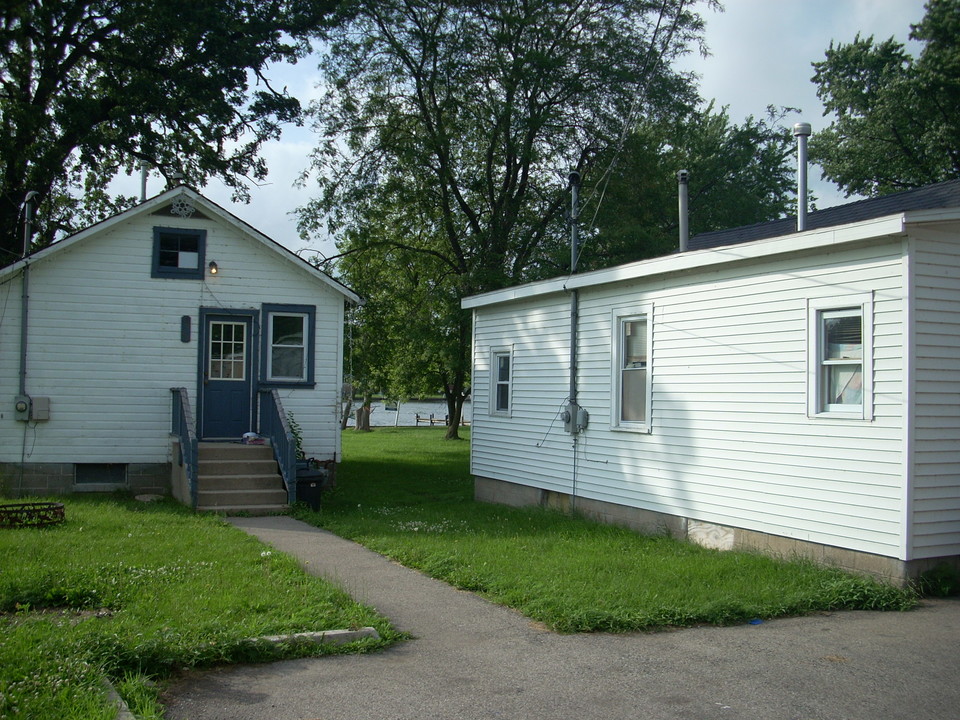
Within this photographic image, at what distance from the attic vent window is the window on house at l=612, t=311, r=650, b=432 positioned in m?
8.67

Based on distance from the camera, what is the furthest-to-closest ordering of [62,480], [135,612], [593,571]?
[62,480] → [593,571] → [135,612]

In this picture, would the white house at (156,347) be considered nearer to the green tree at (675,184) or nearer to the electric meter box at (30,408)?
the electric meter box at (30,408)

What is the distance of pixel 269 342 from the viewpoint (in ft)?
56.6

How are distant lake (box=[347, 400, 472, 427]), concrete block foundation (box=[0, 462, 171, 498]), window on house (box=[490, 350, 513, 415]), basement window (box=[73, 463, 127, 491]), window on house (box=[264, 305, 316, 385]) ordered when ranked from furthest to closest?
1. distant lake (box=[347, 400, 472, 427])
2. window on house (box=[264, 305, 316, 385])
3. basement window (box=[73, 463, 127, 491])
4. window on house (box=[490, 350, 513, 415])
5. concrete block foundation (box=[0, 462, 171, 498])

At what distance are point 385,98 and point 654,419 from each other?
16148 mm

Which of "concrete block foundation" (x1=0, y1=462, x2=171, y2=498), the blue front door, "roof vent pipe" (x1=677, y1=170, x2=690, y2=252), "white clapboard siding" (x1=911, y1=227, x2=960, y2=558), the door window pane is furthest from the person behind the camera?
the door window pane

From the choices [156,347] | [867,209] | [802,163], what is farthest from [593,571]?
[156,347]

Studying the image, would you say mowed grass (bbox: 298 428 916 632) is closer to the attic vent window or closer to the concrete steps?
the concrete steps

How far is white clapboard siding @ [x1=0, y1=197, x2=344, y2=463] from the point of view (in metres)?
16.1

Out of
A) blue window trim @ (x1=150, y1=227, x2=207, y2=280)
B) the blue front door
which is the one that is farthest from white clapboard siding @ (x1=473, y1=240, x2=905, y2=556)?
blue window trim @ (x1=150, y1=227, x2=207, y2=280)

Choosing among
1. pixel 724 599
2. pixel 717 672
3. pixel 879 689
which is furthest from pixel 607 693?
→ pixel 724 599

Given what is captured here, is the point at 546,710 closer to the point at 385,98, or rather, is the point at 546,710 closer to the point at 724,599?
the point at 724,599

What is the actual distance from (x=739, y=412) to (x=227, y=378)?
10207 mm

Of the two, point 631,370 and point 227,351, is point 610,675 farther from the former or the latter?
point 227,351
